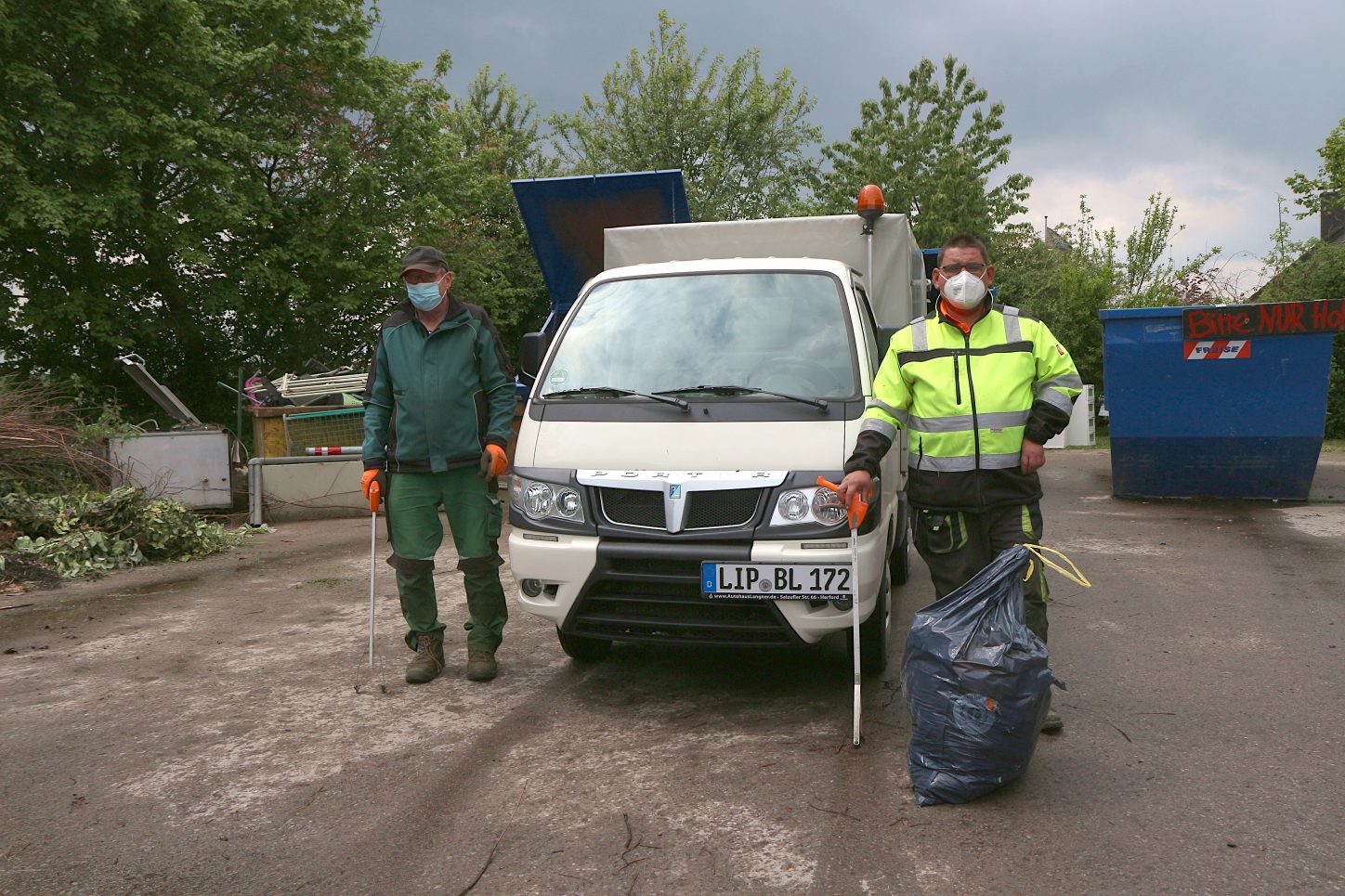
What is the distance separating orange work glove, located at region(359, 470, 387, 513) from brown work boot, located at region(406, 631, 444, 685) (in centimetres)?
68

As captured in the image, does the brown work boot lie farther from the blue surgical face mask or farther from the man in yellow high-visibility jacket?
the man in yellow high-visibility jacket

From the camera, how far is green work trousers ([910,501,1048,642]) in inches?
163

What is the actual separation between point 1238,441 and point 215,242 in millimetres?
15788

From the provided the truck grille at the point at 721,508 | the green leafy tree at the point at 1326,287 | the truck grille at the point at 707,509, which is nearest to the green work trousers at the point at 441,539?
the truck grille at the point at 707,509

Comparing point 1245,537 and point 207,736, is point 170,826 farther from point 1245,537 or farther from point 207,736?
point 1245,537

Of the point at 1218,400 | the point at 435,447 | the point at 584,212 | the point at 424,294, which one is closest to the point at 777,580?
the point at 435,447

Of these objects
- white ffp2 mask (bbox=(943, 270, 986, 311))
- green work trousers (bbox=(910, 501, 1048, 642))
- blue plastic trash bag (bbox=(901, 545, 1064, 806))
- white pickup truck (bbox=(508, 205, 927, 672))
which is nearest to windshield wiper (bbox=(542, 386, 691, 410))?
white pickup truck (bbox=(508, 205, 927, 672))

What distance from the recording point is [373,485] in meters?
5.16

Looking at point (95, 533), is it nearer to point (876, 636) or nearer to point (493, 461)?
point (493, 461)

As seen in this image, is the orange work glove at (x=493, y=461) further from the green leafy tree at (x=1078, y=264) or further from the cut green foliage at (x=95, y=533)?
the green leafy tree at (x=1078, y=264)

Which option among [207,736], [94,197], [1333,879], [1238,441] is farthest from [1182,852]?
[94,197]

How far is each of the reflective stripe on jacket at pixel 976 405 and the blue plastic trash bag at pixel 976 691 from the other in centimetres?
50

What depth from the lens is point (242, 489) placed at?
11.7 meters

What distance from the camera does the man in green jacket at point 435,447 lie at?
512cm
